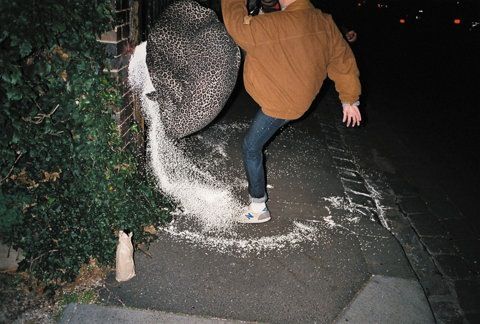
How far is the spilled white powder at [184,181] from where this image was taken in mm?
3437

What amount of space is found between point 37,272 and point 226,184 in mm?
2072

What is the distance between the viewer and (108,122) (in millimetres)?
2643

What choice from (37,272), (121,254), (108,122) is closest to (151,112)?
(108,122)

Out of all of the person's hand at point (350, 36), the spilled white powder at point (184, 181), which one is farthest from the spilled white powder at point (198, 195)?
the person's hand at point (350, 36)

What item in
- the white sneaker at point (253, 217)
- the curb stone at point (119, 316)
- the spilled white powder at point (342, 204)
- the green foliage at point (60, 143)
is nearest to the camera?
the green foliage at point (60, 143)

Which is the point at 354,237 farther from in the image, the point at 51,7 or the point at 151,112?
the point at 51,7

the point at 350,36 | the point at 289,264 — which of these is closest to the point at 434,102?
the point at 350,36

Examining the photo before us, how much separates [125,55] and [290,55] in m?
1.19

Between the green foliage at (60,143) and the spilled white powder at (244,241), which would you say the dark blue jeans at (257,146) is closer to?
the spilled white powder at (244,241)

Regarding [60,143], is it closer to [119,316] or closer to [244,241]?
[119,316]

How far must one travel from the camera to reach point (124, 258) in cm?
276

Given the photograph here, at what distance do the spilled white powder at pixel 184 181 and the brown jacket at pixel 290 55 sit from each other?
857mm

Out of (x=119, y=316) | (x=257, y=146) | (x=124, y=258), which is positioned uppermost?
(x=257, y=146)

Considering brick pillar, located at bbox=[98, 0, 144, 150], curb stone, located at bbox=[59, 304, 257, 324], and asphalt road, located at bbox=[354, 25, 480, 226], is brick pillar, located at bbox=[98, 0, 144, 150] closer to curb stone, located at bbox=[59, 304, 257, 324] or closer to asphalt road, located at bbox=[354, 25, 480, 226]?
curb stone, located at bbox=[59, 304, 257, 324]
